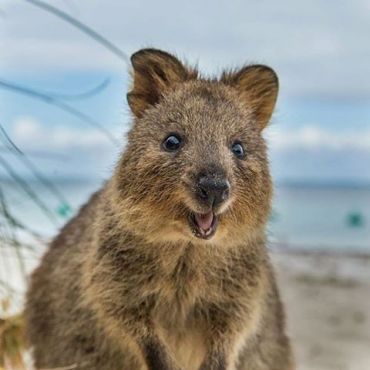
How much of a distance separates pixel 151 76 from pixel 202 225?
114cm

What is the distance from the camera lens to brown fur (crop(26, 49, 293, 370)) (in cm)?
583

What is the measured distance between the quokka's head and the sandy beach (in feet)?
11.5

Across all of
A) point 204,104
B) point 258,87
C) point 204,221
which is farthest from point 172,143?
point 258,87

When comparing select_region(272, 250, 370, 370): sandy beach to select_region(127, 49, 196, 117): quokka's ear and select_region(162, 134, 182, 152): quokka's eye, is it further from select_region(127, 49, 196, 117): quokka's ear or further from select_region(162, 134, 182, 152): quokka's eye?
select_region(162, 134, 182, 152): quokka's eye

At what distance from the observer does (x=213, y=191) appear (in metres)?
5.40

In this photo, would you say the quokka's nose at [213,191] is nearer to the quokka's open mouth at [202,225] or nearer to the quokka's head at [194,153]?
the quokka's head at [194,153]

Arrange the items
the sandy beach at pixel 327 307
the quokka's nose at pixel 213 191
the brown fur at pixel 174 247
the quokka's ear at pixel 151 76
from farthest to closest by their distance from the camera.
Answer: the sandy beach at pixel 327 307
the quokka's ear at pixel 151 76
the brown fur at pixel 174 247
the quokka's nose at pixel 213 191

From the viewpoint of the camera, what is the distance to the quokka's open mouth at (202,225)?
5652 mm

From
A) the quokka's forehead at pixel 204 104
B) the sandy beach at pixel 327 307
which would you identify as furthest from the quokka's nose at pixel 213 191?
the sandy beach at pixel 327 307

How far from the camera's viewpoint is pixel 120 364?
264 inches

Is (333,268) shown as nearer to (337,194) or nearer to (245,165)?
(245,165)

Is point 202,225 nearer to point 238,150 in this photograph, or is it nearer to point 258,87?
point 238,150

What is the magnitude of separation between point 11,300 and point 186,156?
8.69ft

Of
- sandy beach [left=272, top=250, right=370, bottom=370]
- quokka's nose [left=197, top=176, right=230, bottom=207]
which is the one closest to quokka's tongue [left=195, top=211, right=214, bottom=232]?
quokka's nose [left=197, top=176, right=230, bottom=207]
